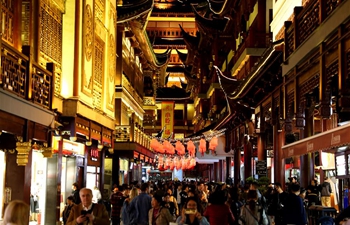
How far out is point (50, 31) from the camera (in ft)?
49.5

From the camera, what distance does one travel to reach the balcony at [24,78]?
34.4 ft

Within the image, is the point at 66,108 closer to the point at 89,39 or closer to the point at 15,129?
the point at 89,39

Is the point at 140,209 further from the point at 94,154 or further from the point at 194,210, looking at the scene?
the point at 94,154

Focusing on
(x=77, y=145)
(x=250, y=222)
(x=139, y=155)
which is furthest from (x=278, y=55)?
(x=139, y=155)

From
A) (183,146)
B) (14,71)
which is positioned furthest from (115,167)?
(14,71)

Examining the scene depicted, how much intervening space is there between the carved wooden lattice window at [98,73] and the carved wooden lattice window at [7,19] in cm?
723

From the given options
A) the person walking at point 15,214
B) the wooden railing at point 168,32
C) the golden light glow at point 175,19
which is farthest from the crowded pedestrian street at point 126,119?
the golden light glow at point 175,19

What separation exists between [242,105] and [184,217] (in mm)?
17788

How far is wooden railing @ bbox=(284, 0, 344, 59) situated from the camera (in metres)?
11.0

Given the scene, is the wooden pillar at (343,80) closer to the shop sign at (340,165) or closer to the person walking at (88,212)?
the person walking at (88,212)

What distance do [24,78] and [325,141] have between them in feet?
19.8

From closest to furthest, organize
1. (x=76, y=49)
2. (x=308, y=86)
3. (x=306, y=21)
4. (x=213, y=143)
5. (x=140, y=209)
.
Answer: (x=306, y=21) < (x=140, y=209) < (x=308, y=86) < (x=76, y=49) < (x=213, y=143)

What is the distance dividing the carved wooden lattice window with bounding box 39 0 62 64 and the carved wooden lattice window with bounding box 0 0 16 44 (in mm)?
2294

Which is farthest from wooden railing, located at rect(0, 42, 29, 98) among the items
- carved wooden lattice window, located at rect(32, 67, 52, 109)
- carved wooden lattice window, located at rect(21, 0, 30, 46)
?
carved wooden lattice window, located at rect(21, 0, 30, 46)
